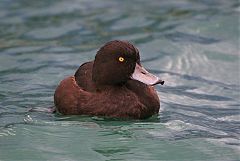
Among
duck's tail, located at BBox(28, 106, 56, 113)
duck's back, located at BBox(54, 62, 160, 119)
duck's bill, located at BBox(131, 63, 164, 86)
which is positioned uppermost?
duck's bill, located at BBox(131, 63, 164, 86)

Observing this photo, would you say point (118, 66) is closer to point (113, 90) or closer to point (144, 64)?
point (113, 90)

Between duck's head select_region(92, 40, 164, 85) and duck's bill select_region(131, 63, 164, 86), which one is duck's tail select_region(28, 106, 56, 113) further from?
duck's bill select_region(131, 63, 164, 86)

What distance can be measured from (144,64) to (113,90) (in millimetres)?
2525

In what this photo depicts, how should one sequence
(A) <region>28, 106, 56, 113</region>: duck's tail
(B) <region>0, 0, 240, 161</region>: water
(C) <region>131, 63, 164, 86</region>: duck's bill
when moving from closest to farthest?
(B) <region>0, 0, 240, 161</region>: water < (C) <region>131, 63, 164, 86</region>: duck's bill < (A) <region>28, 106, 56, 113</region>: duck's tail

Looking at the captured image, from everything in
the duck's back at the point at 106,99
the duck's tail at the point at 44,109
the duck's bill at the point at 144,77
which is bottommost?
the duck's tail at the point at 44,109

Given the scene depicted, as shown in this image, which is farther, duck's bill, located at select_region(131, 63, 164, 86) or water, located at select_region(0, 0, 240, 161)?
duck's bill, located at select_region(131, 63, 164, 86)

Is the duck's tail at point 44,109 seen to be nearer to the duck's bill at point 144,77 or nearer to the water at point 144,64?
the water at point 144,64

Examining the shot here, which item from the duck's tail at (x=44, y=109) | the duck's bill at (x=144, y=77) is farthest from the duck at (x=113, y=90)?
the duck's tail at (x=44, y=109)

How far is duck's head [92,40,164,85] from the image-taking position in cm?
705

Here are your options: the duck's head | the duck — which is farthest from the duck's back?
the duck's head

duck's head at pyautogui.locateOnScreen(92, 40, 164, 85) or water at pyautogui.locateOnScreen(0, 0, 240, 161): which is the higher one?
duck's head at pyautogui.locateOnScreen(92, 40, 164, 85)

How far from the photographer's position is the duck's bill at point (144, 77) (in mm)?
6997

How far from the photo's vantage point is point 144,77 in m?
7.06

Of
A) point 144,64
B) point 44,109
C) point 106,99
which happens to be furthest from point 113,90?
point 144,64
